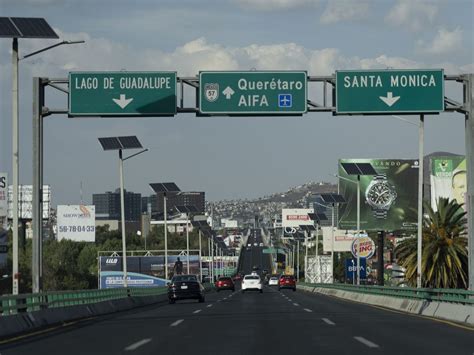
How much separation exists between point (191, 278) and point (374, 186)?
3759cm

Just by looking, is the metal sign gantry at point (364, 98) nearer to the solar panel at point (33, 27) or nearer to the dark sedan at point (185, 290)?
the solar panel at point (33, 27)

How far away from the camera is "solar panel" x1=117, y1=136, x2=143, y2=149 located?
55938 millimetres

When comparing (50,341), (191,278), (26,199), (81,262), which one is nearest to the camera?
(50,341)

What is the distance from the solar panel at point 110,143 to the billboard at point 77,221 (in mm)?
94534

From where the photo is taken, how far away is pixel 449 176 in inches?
4117

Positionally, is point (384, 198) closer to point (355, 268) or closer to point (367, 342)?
point (355, 268)

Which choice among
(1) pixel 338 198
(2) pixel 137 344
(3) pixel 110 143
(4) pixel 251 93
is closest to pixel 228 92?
(4) pixel 251 93

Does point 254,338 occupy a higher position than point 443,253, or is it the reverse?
point 254,338

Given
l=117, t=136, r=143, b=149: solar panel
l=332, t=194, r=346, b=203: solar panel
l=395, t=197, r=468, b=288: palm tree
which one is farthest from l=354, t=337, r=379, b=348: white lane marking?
l=332, t=194, r=346, b=203: solar panel

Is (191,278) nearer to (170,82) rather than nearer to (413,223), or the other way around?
(170,82)

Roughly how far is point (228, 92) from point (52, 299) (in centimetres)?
939

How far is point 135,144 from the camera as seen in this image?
184 ft

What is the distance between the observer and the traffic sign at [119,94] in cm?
3362

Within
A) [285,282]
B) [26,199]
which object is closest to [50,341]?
[285,282]
